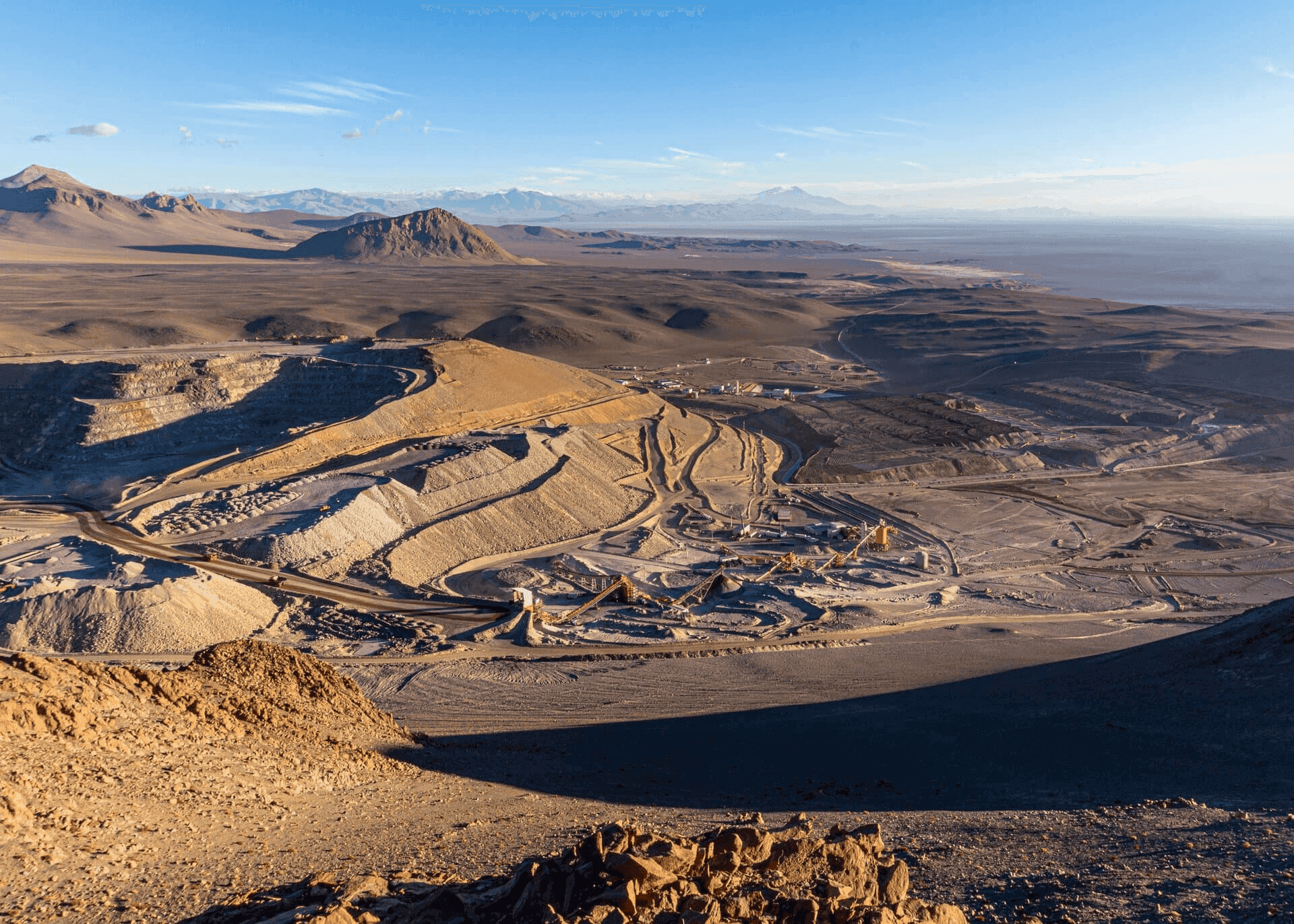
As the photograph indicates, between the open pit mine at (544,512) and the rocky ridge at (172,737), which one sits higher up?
the rocky ridge at (172,737)

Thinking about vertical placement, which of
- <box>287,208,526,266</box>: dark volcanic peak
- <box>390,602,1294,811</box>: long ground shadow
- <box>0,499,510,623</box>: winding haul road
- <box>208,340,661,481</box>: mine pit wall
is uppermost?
<box>287,208,526,266</box>: dark volcanic peak

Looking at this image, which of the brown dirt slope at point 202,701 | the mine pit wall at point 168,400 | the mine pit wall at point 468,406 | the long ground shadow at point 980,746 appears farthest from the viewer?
the mine pit wall at point 168,400

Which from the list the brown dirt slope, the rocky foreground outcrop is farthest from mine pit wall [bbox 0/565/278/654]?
the rocky foreground outcrop

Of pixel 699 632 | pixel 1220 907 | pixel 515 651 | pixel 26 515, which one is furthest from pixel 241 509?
pixel 1220 907

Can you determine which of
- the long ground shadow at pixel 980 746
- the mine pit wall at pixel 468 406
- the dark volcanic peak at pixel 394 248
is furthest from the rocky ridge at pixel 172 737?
the dark volcanic peak at pixel 394 248

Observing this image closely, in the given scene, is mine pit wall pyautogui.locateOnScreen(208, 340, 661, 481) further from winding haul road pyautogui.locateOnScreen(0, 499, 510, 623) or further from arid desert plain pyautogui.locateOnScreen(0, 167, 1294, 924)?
winding haul road pyautogui.locateOnScreen(0, 499, 510, 623)

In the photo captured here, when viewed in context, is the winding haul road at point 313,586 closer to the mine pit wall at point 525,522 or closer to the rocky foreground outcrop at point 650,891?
the mine pit wall at point 525,522

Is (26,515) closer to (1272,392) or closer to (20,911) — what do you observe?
(20,911)
